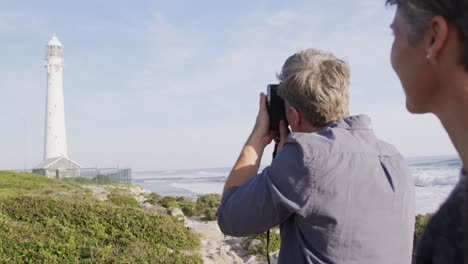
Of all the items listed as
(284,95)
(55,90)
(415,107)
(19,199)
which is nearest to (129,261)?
(19,199)

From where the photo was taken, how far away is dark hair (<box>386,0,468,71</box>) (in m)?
0.86

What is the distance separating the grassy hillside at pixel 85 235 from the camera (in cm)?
660

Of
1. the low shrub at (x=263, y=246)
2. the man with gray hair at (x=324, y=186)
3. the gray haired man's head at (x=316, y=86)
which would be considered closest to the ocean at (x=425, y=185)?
the man with gray hair at (x=324, y=186)

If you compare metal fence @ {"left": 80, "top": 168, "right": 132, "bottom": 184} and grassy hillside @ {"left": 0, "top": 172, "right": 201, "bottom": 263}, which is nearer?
grassy hillside @ {"left": 0, "top": 172, "right": 201, "bottom": 263}

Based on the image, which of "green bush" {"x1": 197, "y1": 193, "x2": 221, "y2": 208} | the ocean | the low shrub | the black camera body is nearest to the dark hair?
the ocean

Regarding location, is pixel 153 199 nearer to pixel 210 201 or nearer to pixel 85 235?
pixel 210 201

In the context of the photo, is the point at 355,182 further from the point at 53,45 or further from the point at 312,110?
the point at 53,45

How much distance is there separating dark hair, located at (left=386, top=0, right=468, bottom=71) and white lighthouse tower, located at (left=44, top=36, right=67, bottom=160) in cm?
3955

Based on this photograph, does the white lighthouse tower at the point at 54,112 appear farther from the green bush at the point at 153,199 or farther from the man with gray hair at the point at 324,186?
the man with gray hair at the point at 324,186

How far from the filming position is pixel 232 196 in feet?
6.63

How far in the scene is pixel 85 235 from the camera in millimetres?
8062

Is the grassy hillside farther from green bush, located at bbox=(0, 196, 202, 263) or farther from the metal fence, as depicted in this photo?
the metal fence

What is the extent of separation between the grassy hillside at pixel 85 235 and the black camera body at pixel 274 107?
495 centimetres

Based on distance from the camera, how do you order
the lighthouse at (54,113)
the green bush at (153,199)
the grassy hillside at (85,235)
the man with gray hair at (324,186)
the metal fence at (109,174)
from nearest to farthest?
the man with gray hair at (324,186)
the grassy hillside at (85,235)
the green bush at (153,199)
the metal fence at (109,174)
the lighthouse at (54,113)
